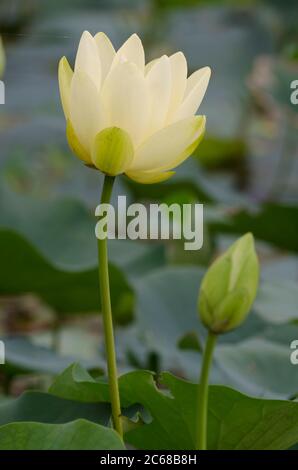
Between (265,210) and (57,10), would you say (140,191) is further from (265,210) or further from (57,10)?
(57,10)

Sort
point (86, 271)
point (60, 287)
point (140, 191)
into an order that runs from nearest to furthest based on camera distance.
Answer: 1. point (86, 271)
2. point (60, 287)
3. point (140, 191)

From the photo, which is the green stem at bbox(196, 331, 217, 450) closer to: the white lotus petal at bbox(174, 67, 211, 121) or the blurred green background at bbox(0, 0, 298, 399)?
the white lotus petal at bbox(174, 67, 211, 121)

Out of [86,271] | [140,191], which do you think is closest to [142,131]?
[86,271]

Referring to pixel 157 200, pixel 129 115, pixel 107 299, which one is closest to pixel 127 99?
pixel 129 115

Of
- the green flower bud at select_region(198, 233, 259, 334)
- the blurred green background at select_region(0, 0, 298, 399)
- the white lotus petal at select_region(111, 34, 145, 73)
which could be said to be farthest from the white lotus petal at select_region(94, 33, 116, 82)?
the blurred green background at select_region(0, 0, 298, 399)

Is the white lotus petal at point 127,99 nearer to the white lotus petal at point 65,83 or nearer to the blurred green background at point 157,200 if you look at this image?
the white lotus petal at point 65,83

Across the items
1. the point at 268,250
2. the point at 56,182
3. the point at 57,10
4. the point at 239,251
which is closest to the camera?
the point at 239,251
